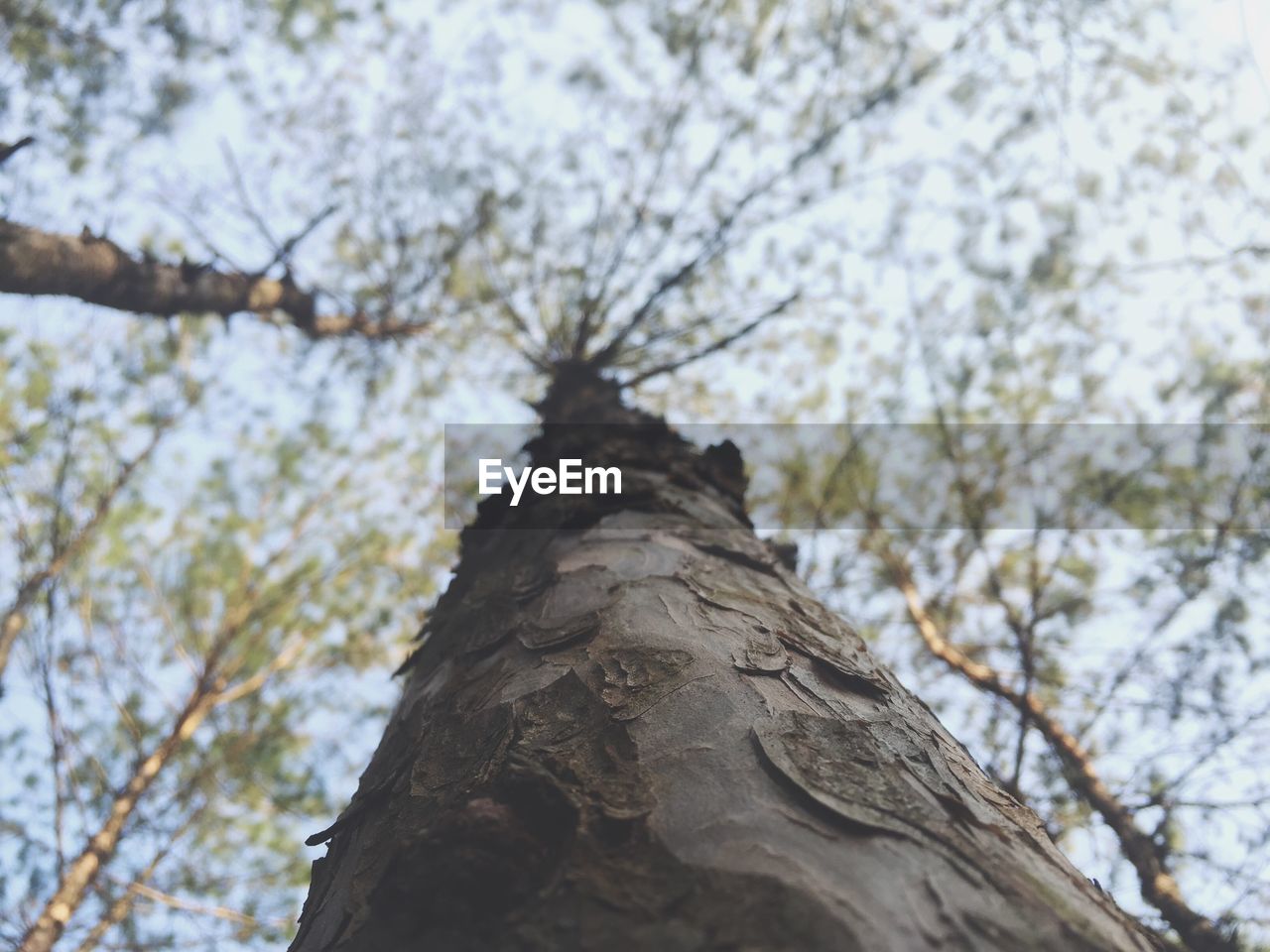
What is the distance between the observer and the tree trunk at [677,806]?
0.74 meters

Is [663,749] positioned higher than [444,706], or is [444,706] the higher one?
[444,706]

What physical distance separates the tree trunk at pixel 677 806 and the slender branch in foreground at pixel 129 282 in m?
2.43

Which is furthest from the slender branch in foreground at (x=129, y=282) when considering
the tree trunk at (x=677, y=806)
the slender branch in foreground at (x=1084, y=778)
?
the slender branch in foreground at (x=1084, y=778)

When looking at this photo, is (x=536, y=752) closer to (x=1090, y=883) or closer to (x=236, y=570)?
(x=1090, y=883)

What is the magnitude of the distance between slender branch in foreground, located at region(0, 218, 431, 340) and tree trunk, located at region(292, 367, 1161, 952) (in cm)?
243

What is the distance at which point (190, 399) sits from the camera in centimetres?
682

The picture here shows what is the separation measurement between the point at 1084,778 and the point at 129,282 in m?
5.14

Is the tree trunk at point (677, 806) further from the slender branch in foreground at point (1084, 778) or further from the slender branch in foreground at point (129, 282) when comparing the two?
the slender branch in foreground at point (1084, 778)

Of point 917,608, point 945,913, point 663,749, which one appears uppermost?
point 917,608

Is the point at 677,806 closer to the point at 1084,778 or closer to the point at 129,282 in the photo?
the point at 129,282

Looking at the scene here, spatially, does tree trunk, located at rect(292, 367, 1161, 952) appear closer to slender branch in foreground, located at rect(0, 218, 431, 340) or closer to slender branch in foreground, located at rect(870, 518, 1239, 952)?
slender branch in foreground, located at rect(0, 218, 431, 340)

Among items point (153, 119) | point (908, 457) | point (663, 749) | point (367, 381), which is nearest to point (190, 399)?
point (367, 381)

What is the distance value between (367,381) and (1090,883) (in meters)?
6.24

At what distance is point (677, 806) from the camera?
0.87 metres
